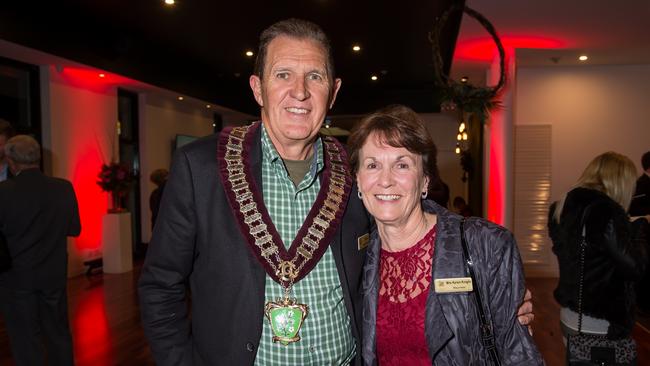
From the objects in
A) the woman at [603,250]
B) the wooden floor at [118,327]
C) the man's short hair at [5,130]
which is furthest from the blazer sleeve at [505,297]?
the man's short hair at [5,130]

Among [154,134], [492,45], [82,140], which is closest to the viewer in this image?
[492,45]

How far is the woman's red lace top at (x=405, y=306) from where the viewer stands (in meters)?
1.59

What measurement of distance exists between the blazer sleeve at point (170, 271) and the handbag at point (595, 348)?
7.28 ft

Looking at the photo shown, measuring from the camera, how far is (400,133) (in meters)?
1.61

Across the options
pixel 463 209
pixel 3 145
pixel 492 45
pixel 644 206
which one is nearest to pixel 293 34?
pixel 3 145

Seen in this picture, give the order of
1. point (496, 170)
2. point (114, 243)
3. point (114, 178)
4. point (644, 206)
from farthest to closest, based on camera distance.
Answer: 1. point (114, 243)
2. point (114, 178)
3. point (496, 170)
4. point (644, 206)

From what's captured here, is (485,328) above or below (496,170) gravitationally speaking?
below

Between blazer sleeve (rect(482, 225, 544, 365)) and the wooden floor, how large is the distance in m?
2.91

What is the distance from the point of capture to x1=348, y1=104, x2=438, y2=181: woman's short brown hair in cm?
161

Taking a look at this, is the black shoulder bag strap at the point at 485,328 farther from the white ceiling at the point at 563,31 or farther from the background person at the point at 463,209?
the background person at the point at 463,209

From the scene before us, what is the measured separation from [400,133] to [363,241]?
0.41 meters

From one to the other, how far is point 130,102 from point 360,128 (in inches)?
350

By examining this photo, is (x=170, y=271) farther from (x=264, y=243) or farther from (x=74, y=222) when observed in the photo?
(x=74, y=222)

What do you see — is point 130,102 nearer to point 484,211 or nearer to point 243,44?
point 243,44
